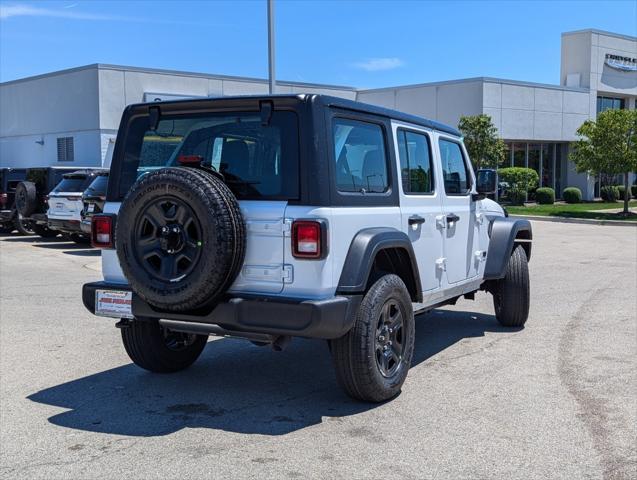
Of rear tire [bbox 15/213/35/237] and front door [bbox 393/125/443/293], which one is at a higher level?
front door [bbox 393/125/443/293]

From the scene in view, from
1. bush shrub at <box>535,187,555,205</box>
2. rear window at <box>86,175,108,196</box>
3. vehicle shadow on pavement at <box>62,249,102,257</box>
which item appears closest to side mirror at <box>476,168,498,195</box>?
rear window at <box>86,175,108,196</box>

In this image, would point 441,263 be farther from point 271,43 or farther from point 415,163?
point 271,43

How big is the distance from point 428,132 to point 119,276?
9.39 ft

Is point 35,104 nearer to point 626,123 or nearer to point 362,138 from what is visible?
point 626,123

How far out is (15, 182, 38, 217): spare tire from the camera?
18.4m

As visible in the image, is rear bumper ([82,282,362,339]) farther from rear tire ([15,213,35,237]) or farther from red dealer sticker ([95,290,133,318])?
rear tire ([15,213,35,237])

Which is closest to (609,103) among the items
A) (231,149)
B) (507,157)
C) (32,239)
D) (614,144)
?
(507,157)

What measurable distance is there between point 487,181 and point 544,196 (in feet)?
89.9

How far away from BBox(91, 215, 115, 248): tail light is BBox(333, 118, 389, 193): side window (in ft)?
5.70

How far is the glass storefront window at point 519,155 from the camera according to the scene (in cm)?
3478

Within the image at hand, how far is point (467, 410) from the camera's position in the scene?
17.0 ft

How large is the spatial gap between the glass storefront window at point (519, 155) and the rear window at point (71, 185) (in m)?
23.2

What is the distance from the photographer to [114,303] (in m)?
5.28

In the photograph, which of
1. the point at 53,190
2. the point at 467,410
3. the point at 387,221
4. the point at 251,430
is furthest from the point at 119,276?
the point at 53,190
